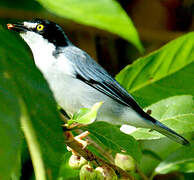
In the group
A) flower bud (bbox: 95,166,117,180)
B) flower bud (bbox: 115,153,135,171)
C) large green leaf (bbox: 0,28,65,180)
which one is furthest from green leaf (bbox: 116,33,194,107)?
large green leaf (bbox: 0,28,65,180)

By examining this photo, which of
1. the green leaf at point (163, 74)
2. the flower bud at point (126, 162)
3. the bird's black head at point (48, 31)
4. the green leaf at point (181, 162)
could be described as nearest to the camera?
the flower bud at point (126, 162)

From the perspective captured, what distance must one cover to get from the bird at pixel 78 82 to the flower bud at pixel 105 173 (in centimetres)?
61

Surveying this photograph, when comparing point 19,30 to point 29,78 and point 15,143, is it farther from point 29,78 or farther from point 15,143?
point 15,143

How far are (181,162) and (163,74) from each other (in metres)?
0.47

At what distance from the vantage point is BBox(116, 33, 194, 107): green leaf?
2.03 m

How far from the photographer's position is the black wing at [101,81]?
212 centimetres

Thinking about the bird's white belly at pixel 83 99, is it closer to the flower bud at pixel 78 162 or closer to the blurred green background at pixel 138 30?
the flower bud at pixel 78 162

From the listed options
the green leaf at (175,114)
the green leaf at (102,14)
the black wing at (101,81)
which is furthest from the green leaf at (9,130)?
the black wing at (101,81)

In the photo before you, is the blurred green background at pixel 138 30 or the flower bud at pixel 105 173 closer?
the flower bud at pixel 105 173

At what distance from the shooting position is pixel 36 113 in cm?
66

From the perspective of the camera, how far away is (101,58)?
363 centimetres

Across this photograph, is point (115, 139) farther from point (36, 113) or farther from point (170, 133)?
point (36, 113)

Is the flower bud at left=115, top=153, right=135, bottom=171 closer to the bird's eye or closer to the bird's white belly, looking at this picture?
the bird's white belly

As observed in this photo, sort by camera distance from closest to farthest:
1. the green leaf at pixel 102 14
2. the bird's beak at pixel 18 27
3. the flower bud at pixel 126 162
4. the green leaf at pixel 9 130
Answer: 1. the green leaf at pixel 9 130
2. the green leaf at pixel 102 14
3. the flower bud at pixel 126 162
4. the bird's beak at pixel 18 27
